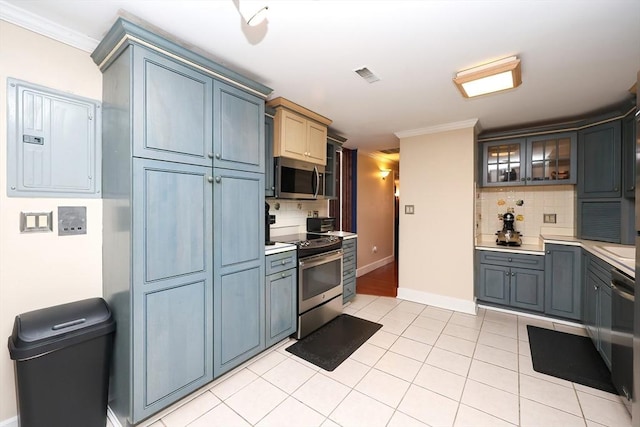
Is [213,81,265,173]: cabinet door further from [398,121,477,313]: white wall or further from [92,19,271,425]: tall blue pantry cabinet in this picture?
[398,121,477,313]: white wall

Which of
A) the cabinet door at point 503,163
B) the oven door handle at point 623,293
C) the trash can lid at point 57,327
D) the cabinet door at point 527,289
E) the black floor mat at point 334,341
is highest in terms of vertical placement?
the cabinet door at point 503,163

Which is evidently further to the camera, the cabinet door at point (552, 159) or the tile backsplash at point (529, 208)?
the tile backsplash at point (529, 208)

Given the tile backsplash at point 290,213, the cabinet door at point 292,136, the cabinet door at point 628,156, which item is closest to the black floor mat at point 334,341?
the tile backsplash at point 290,213

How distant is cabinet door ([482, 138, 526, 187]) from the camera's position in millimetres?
3510

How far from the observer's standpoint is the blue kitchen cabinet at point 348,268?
11.5ft

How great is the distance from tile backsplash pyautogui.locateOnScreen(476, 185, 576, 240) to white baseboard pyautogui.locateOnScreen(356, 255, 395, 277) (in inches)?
86.8

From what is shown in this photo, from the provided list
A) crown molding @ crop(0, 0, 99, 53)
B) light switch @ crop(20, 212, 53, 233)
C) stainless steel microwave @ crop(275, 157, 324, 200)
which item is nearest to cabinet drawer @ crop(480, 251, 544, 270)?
stainless steel microwave @ crop(275, 157, 324, 200)

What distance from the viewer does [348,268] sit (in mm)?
3578

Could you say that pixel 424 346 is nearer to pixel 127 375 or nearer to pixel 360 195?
pixel 127 375

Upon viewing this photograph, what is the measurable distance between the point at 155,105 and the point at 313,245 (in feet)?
5.95

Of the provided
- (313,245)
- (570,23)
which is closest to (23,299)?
(313,245)

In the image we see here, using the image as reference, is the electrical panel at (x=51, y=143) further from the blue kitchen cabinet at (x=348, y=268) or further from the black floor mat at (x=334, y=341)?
the blue kitchen cabinet at (x=348, y=268)

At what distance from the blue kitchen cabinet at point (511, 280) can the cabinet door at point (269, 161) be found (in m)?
2.86

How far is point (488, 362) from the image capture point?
7.63 feet
